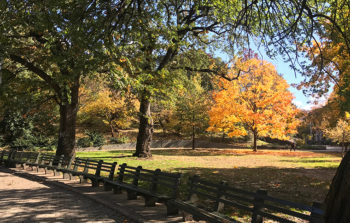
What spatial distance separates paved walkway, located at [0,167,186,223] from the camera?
5.74m

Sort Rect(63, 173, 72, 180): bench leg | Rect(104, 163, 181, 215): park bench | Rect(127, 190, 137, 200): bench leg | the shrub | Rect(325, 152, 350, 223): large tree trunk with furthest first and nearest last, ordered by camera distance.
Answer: the shrub → Rect(63, 173, 72, 180): bench leg → Rect(127, 190, 137, 200): bench leg → Rect(104, 163, 181, 215): park bench → Rect(325, 152, 350, 223): large tree trunk

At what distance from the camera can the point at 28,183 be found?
10141 millimetres

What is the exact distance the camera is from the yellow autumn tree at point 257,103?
26.0 metres

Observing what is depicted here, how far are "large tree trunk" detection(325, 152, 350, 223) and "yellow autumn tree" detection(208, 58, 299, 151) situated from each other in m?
22.6

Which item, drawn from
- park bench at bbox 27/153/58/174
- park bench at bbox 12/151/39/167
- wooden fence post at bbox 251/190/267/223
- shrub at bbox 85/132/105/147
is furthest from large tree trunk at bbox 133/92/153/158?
shrub at bbox 85/132/105/147

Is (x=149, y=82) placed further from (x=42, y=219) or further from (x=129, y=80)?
(x=42, y=219)

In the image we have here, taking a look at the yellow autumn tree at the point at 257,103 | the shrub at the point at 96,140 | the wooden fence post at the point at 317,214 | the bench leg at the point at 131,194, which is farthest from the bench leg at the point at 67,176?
the shrub at the point at 96,140

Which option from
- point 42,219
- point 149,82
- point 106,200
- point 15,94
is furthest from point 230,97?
point 42,219

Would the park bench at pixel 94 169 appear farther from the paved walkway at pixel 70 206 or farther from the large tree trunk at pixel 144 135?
the large tree trunk at pixel 144 135

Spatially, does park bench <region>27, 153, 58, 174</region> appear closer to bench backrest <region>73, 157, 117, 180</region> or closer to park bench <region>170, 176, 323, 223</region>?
bench backrest <region>73, 157, 117, 180</region>

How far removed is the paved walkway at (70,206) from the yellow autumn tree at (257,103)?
19336mm

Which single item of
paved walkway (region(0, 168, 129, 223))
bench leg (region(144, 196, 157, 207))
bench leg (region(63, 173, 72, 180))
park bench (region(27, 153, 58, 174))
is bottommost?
paved walkway (region(0, 168, 129, 223))

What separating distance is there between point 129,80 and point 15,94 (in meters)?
8.95

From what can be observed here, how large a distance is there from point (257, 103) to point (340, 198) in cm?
2368
